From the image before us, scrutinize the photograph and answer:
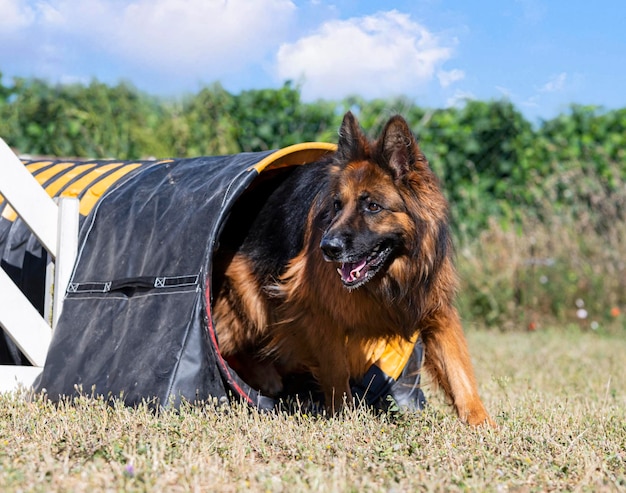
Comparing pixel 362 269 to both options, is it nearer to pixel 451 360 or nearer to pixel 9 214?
pixel 451 360

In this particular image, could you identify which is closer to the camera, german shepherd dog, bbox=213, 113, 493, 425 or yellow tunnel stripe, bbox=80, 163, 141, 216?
german shepherd dog, bbox=213, 113, 493, 425

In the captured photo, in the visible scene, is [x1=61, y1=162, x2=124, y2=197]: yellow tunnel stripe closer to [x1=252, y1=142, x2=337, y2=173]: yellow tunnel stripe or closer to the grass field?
[x1=252, y1=142, x2=337, y2=173]: yellow tunnel stripe

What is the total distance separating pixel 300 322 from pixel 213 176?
1.18 m

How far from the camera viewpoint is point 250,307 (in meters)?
5.44

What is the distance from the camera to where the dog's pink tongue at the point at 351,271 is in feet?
14.3

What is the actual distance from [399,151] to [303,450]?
6.01 feet

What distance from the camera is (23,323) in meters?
5.07

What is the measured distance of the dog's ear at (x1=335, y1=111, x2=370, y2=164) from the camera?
461 centimetres

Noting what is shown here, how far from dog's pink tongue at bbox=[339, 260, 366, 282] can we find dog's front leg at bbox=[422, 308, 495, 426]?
2.29 ft

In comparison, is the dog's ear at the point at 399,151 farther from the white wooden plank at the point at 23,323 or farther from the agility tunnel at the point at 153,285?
the white wooden plank at the point at 23,323

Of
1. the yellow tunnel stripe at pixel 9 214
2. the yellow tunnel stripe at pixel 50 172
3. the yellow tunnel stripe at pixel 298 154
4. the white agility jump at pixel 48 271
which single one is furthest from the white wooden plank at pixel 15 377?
the yellow tunnel stripe at pixel 298 154

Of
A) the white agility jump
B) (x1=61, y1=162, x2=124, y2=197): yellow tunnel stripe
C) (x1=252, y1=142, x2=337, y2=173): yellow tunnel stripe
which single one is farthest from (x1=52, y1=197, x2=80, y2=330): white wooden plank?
(x1=252, y1=142, x2=337, y2=173): yellow tunnel stripe

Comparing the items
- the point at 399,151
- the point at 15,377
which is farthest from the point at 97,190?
the point at 399,151

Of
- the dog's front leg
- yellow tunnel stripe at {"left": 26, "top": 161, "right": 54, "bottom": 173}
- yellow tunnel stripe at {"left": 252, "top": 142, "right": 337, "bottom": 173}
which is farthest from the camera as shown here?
yellow tunnel stripe at {"left": 26, "top": 161, "right": 54, "bottom": 173}
